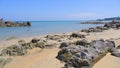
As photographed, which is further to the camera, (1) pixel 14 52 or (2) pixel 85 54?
(1) pixel 14 52

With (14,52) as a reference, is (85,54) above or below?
above

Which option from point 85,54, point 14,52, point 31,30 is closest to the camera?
point 85,54

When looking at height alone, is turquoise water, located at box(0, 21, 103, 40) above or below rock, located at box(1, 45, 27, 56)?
below

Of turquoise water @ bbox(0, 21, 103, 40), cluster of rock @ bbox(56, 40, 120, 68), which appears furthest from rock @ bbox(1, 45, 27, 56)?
turquoise water @ bbox(0, 21, 103, 40)

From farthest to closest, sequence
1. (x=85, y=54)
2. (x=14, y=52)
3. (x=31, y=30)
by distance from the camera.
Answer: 1. (x=31, y=30)
2. (x=14, y=52)
3. (x=85, y=54)

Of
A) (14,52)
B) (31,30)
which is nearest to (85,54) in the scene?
(14,52)

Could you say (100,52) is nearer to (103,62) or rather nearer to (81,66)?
(103,62)

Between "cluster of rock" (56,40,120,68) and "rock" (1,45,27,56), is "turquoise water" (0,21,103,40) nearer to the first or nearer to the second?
"rock" (1,45,27,56)

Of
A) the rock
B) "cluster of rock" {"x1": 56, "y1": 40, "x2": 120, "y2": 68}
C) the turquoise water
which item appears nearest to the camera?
"cluster of rock" {"x1": 56, "y1": 40, "x2": 120, "y2": 68}

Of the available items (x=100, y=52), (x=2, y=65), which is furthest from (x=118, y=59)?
(x=2, y=65)

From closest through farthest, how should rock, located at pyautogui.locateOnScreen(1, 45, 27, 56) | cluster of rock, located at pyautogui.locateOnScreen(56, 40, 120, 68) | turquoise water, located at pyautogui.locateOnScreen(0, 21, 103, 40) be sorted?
cluster of rock, located at pyautogui.locateOnScreen(56, 40, 120, 68) < rock, located at pyautogui.locateOnScreen(1, 45, 27, 56) < turquoise water, located at pyautogui.locateOnScreen(0, 21, 103, 40)

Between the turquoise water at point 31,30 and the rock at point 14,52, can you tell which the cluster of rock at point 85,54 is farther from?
the turquoise water at point 31,30

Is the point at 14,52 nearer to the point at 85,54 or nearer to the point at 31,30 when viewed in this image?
the point at 85,54

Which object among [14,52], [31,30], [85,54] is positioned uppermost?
[85,54]
